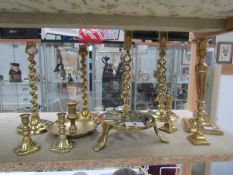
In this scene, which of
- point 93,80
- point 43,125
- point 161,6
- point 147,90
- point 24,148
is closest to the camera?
point 161,6

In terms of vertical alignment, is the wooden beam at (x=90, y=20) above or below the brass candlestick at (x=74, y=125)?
above

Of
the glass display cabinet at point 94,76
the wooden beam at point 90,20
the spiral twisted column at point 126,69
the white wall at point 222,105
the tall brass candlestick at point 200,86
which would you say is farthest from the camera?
the glass display cabinet at point 94,76

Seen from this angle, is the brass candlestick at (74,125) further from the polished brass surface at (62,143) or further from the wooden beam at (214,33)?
the wooden beam at (214,33)

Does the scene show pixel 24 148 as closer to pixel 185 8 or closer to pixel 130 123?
pixel 130 123

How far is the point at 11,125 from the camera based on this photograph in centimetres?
79

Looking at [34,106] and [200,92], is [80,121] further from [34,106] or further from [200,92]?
[200,92]

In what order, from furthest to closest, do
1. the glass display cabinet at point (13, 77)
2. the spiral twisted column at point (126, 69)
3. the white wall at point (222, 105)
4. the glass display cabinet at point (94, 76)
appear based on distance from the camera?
the glass display cabinet at point (13, 77), the glass display cabinet at point (94, 76), the white wall at point (222, 105), the spiral twisted column at point (126, 69)

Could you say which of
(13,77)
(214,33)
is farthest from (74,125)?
(13,77)

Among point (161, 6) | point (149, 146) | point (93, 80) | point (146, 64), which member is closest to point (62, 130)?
point (149, 146)

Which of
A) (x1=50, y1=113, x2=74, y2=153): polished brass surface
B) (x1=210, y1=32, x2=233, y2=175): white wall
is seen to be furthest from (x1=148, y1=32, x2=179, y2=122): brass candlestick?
(x1=210, y1=32, x2=233, y2=175): white wall

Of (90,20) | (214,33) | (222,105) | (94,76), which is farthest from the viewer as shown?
(94,76)

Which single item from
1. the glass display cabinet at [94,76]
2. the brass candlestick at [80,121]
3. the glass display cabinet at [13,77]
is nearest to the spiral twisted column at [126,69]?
the brass candlestick at [80,121]

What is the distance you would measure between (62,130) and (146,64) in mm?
1394

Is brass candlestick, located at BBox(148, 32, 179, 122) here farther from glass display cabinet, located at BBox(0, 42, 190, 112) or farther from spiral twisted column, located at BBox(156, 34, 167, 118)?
glass display cabinet, located at BBox(0, 42, 190, 112)
